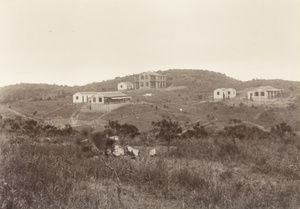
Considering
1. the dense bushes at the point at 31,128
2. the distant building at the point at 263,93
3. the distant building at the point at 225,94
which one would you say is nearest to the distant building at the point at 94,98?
the dense bushes at the point at 31,128

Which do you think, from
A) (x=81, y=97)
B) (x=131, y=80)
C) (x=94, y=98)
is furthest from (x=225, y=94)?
(x=81, y=97)

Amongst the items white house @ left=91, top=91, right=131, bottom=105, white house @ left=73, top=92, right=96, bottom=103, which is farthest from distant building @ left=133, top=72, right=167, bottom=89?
white house @ left=73, top=92, right=96, bottom=103

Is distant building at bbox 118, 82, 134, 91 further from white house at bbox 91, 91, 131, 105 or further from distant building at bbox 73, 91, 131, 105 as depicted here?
distant building at bbox 73, 91, 131, 105

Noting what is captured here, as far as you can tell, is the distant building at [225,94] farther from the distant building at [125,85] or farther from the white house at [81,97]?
the white house at [81,97]

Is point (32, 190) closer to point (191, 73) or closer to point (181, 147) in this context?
point (181, 147)

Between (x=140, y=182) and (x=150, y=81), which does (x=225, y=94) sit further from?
(x=140, y=182)

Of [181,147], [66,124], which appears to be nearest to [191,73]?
[66,124]
